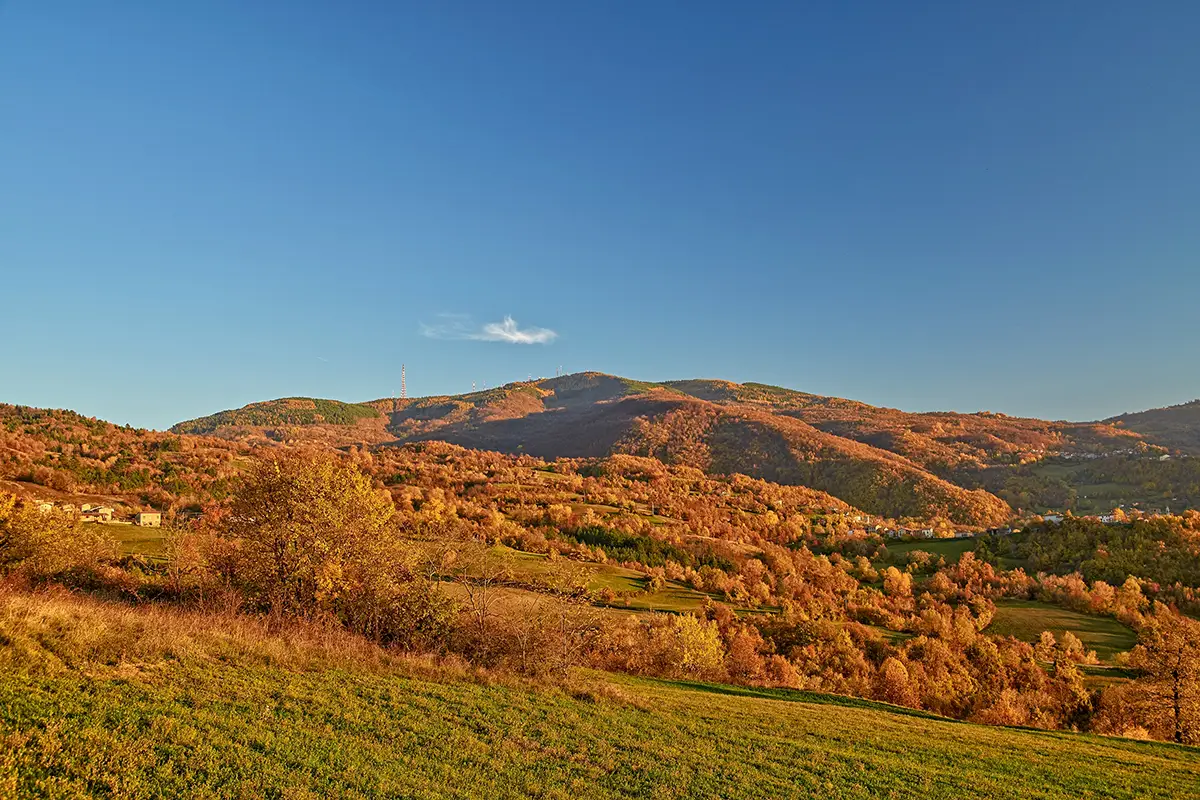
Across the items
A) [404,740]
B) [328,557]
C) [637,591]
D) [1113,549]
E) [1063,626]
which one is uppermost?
[328,557]

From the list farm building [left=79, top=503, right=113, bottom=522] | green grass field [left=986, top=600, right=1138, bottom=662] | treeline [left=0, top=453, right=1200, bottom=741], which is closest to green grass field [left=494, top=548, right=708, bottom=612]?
treeline [left=0, top=453, right=1200, bottom=741]

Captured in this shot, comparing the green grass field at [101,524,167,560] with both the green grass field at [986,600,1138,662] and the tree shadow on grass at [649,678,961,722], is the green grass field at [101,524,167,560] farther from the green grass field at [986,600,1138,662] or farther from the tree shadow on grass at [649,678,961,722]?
the green grass field at [986,600,1138,662]

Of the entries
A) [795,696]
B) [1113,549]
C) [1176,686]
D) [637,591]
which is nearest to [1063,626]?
[1176,686]

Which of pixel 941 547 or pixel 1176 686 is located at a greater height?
pixel 1176 686

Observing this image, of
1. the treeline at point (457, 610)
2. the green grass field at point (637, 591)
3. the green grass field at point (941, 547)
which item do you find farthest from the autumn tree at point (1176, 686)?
the green grass field at point (941, 547)

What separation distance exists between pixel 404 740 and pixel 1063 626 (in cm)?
6874

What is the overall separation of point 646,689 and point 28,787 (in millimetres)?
19686

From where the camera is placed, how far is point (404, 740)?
11.4 m

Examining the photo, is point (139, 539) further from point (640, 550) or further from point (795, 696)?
point (640, 550)

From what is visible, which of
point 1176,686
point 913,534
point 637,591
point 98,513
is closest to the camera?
point 1176,686

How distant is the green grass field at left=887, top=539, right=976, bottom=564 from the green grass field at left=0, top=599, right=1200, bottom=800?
2889 inches

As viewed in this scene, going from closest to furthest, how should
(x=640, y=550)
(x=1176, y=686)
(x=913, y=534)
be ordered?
(x=1176, y=686), (x=640, y=550), (x=913, y=534)

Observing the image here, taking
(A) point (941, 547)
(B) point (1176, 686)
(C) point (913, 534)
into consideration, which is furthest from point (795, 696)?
(C) point (913, 534)

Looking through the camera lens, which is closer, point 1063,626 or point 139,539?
point 139,539
